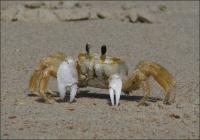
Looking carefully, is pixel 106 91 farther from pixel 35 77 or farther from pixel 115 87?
pixel 115 87

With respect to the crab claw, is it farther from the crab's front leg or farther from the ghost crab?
the crab's front leg

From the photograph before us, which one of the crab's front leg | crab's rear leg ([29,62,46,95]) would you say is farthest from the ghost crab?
crab's rear leg ([29,62,46,95])

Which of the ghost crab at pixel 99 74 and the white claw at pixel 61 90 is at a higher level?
the ghost crab at pixel 99 74

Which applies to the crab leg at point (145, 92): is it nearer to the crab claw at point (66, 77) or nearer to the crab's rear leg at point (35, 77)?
the crab claw at point (66, 77)

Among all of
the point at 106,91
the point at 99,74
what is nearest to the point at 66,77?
the point at 99,74

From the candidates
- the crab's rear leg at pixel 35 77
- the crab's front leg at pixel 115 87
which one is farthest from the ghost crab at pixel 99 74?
the crab's rear leg at pixel 35 77

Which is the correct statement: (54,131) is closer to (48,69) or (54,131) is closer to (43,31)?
(48,69)
